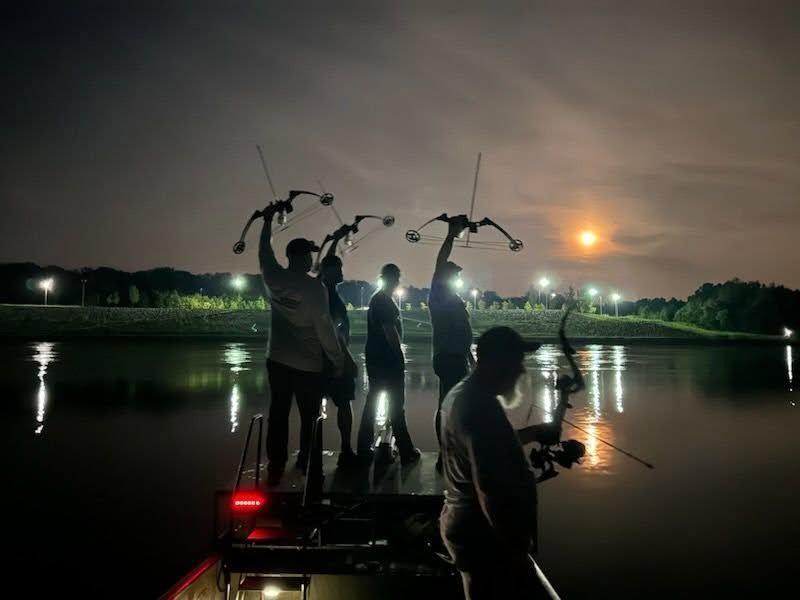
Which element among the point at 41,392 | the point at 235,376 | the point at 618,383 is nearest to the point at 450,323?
the point at 41,392

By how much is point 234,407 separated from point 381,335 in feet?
30.4

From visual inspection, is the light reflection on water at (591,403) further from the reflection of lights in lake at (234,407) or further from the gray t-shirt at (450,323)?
the reflection of lights in lake at (234,407)

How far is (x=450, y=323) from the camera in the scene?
19.6 ft

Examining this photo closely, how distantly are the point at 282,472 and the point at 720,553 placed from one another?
4088 millimetres

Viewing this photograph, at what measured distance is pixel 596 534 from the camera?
6.13 metres

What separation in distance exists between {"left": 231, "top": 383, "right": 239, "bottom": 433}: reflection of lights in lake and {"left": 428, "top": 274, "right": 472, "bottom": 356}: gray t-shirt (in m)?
6.66

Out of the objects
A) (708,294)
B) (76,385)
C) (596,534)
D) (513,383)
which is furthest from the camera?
(708,294)

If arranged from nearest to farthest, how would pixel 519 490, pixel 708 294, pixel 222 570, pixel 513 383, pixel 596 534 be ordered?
pixel 519 490
pixel 513 383
pixel 222 570
pixel 596 534
pixel 708 294

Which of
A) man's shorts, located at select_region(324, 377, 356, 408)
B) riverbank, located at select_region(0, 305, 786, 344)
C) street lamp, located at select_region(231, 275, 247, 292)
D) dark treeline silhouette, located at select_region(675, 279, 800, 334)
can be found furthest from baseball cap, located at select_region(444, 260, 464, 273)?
street lamp, located at select_region(231, 275, 247, 292)

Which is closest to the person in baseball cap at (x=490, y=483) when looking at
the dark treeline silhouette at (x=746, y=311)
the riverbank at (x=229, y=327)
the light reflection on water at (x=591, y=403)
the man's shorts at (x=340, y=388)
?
the man's shorts at (x=340, y=388)

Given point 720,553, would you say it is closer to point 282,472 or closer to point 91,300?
point 282,472

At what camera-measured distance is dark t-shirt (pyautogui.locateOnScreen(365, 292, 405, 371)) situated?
594 centimetres

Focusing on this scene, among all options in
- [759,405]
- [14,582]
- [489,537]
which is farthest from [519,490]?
[759,405]

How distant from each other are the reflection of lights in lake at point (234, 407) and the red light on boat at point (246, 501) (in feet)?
23.7
